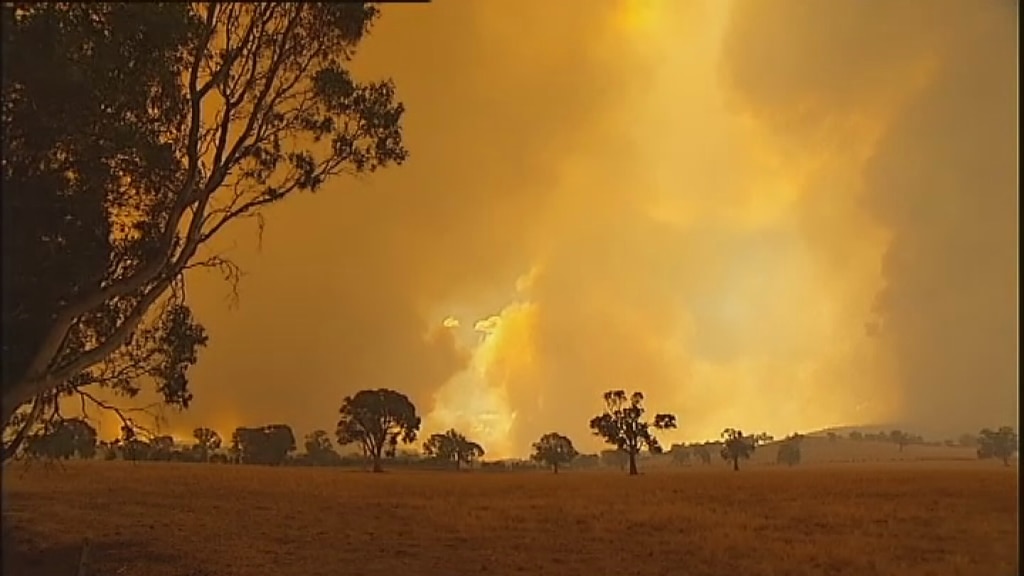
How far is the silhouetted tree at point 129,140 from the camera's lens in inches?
408

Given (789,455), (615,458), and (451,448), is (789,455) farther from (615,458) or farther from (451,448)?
(451,448)

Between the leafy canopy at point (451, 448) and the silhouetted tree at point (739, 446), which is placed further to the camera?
the leafy canopy at point (451, 448)

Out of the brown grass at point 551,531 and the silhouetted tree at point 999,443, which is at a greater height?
the silhouetted tree at point 999,443

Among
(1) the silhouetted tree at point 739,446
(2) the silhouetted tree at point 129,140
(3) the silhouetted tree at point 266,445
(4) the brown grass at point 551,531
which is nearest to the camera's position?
(2) the silhouetted tree at point 129,140

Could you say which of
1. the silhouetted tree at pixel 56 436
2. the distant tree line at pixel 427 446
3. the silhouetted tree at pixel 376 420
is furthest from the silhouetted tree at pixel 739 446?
the silhouetted tree at pixel 56 436

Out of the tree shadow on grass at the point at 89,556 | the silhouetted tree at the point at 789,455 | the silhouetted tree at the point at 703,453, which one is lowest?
the tree shadow on grass at the point at 89,556

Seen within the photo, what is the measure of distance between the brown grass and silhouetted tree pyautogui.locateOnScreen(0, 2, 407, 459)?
2.86m

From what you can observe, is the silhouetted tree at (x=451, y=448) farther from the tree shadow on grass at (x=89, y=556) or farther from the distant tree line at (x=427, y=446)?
the tree shadow on grass at (x=89, y=556)

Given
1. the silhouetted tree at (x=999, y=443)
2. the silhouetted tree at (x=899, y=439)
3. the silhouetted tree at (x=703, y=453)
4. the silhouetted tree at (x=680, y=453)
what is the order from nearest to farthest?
1. the silhouetted tree at (x=999, y=443)
2. the silhouetted tree at (x=899, y=439)
3. the silhouetted tree at (x=680, y=453)
4. the silhouetted tree at (x=703, y=453)

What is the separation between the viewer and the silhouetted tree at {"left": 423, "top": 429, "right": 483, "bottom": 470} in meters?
116

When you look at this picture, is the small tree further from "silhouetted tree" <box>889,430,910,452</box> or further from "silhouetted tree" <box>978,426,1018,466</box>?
"silhouetted tree" <box>978,426,1018,466</box>

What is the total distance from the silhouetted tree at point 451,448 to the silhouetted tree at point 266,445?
1878 cm

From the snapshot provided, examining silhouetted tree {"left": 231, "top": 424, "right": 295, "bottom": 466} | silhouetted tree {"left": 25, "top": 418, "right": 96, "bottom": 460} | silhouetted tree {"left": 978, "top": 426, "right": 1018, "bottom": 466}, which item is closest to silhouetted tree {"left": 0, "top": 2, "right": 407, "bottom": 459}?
silhouetted tree {"left": 25, "top": 418, "right": 96, "bottom": 460}

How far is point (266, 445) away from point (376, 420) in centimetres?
2521
